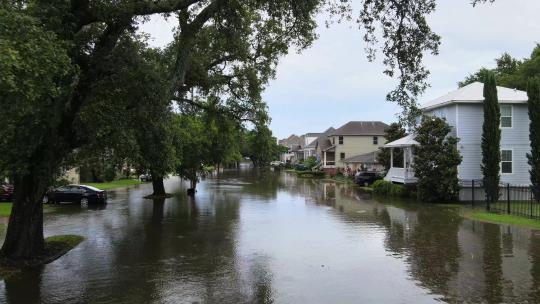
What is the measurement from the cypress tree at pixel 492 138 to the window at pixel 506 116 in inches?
87.9

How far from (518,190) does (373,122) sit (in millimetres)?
54717

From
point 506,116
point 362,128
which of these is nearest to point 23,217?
point 506,116

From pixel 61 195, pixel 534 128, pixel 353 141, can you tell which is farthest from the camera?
pixel 353 141

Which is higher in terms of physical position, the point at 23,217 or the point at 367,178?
the point at 367,178

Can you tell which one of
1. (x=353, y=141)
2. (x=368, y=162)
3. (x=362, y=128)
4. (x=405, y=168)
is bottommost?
(x=405, y=168)

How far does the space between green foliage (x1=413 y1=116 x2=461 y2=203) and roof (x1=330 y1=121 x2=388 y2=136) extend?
4848 centimetres

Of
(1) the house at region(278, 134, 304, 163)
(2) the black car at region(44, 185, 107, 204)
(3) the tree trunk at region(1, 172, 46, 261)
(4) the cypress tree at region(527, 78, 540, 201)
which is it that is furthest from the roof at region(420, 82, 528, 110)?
(1) the house at region(278, 134, 304, 163)

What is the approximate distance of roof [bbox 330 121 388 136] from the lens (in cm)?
7938

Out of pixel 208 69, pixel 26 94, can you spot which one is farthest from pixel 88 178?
pixel 26 94

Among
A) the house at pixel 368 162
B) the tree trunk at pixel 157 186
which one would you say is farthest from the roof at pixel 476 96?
the house at pixel 368 162

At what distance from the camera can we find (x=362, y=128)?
8075 centimetres

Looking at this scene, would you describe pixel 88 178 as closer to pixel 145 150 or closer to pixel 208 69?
pixel 208 69

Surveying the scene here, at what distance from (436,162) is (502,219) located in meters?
8.64

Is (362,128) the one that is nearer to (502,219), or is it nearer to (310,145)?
(310,145)
